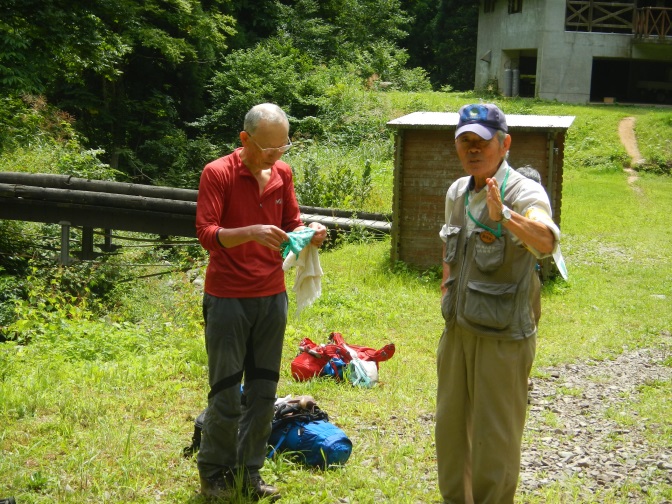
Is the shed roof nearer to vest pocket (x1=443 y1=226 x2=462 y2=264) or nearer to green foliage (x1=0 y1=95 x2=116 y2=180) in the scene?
vest pocket (x1=443 y1=226 x2=462 y2=264)

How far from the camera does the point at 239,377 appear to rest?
15.7ft

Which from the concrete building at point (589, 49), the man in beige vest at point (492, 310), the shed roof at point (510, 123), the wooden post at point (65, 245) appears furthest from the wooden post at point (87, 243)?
the concrete building at point (589, 49)

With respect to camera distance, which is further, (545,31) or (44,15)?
(545,31)

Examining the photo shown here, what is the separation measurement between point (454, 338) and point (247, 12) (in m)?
37.0

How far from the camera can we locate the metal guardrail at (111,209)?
15.4 meters

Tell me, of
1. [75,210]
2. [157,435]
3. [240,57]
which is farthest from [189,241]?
[240,57]

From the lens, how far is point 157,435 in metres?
5.87

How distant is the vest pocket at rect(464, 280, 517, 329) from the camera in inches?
163

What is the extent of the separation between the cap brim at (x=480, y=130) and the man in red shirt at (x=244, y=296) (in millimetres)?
1044

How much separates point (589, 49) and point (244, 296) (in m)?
34.8

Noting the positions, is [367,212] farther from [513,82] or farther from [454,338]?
[513,82]

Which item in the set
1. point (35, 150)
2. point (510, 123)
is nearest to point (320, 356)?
point (510, 123)

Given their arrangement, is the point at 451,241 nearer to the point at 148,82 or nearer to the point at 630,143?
the point at 630,143

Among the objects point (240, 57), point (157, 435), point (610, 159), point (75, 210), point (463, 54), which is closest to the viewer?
point (157, 435)
